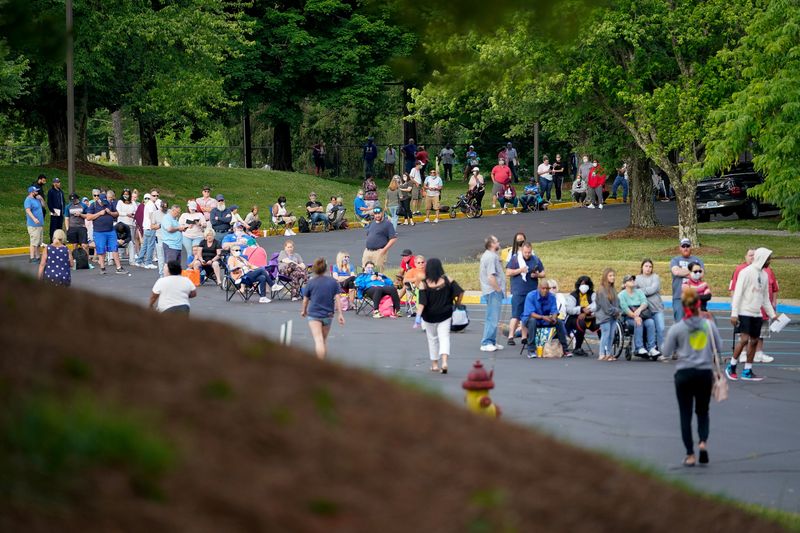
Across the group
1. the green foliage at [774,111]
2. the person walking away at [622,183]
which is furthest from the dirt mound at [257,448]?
the person walking away at [622,183]

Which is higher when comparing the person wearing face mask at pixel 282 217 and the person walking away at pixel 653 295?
the person wearing face mask at pixel 282 217

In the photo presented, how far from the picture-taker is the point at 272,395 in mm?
5309

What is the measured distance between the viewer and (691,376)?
38.1 ft

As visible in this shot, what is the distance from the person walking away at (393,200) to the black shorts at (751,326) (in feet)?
64.1

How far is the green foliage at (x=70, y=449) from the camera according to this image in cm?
440

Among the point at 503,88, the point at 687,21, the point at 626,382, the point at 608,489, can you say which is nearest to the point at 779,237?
the point at 687,21

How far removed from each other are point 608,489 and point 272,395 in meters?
1.68

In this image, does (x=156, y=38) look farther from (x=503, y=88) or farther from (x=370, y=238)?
(x=370, y=238)

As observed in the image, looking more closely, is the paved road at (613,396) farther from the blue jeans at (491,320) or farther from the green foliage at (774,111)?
the green foliage at (774,111)

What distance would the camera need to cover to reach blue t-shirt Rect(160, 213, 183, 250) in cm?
2666

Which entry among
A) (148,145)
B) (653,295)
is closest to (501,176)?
(148,145)

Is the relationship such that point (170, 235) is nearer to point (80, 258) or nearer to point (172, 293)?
point (80, 258)

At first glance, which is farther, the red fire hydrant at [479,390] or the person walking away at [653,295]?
the person walking away at [653,295]

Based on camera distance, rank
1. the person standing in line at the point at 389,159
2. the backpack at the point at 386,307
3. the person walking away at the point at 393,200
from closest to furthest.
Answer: the backpack at the point at 386,307 → the person walking away at the point at 393,200 → the person standing in line at the point at 389,159
